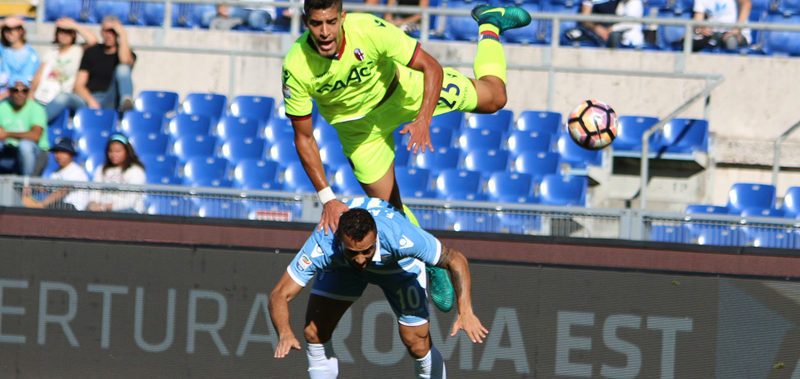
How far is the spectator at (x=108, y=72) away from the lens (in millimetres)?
13625

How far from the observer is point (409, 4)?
15.0m

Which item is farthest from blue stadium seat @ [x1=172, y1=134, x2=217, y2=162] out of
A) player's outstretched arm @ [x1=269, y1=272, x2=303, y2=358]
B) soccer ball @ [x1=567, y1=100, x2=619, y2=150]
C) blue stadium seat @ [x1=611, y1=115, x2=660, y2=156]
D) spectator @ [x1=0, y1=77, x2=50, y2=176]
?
player's outstretched arm @ [x1=269, y1=272, x2=303, y2=358]

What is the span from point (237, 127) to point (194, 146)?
0.66 metres

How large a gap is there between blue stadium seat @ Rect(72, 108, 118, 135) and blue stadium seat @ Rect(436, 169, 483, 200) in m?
4.07

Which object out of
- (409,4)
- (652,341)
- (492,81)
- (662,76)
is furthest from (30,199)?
(662,76)

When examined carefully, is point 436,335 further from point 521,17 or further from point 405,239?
point 521,17

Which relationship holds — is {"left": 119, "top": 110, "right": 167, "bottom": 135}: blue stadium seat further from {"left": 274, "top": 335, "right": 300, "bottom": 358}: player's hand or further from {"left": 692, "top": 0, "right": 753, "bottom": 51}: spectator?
{"left": 274, "top": 335, "right": 300, "bottom": 358}: player's hand

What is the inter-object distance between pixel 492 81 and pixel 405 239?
1742mm

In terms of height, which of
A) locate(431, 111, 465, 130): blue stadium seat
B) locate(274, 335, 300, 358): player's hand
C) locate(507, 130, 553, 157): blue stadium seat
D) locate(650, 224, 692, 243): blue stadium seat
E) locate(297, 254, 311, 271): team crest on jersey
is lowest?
locate(274, 335, 300, 358): player's hand

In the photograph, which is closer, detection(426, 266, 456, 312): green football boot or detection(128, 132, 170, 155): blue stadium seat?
detection(426, 266, 456, 312): green football boot

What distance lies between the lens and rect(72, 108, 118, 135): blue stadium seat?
13.3 metres

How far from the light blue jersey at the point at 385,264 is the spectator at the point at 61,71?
729cm

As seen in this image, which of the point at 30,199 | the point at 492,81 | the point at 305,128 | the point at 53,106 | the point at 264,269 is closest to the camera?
the point at 305,128

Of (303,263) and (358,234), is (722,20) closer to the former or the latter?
(303,263)
